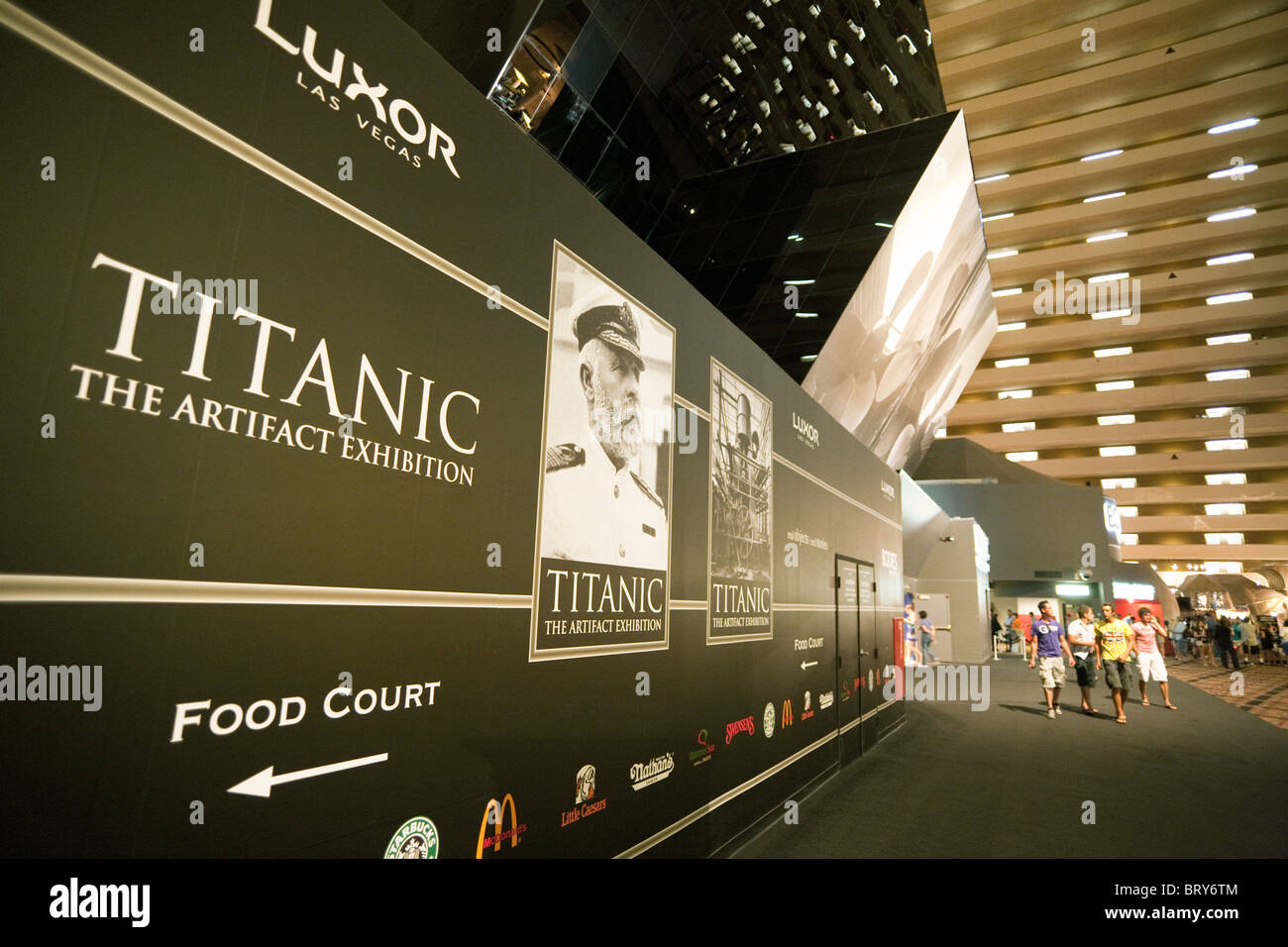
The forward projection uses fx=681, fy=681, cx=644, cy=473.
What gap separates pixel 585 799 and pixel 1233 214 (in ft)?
172

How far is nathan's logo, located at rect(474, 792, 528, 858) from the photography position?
8.08 ft

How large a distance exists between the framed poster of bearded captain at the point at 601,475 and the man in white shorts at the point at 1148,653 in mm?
9324

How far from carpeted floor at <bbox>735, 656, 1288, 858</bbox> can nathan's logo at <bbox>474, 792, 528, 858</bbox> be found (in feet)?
7.60

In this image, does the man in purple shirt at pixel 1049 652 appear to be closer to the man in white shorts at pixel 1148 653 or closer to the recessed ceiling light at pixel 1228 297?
the man in white shorts at pixel 1148 653

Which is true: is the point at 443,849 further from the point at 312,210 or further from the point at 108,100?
the point at 108,100

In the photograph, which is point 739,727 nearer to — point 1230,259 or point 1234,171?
point 1230,259

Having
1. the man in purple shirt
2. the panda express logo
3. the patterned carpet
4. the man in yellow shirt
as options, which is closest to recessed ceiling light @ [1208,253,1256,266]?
the patterned carpet

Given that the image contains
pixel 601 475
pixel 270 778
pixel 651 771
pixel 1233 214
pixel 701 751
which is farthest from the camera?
pixel 1233 214

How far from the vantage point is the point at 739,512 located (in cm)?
476

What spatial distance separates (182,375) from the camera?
64.4 inches

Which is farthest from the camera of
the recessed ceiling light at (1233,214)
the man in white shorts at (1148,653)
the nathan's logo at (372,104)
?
the recessed ceiling light at (1233,214)

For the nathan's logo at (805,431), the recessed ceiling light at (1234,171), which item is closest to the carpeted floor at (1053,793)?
the nathan's logo at (805,431)

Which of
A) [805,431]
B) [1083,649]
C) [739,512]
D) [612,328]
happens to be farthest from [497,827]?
[1083,649]

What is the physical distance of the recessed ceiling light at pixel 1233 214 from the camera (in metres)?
38.6
